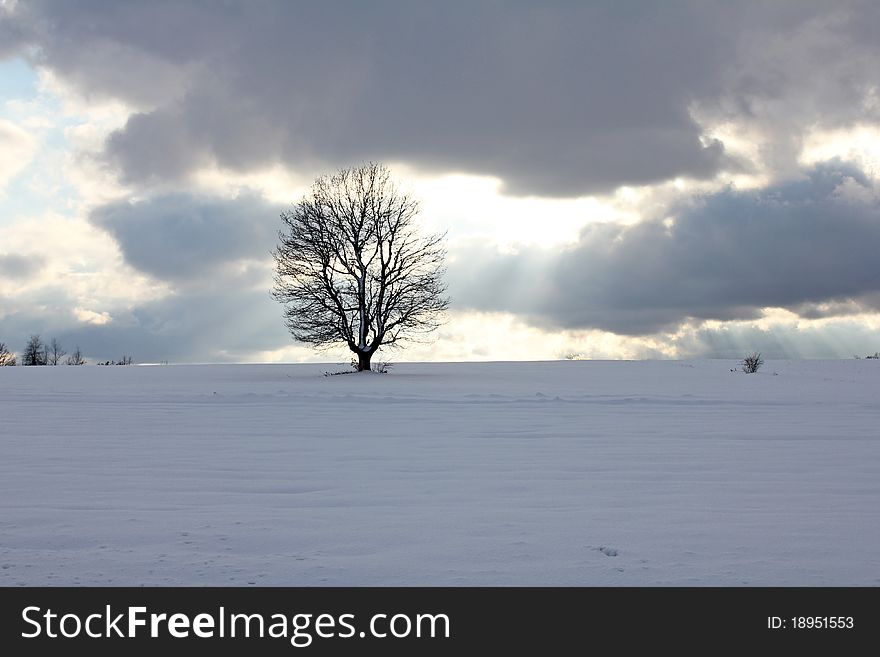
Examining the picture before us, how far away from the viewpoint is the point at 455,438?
11.0 m

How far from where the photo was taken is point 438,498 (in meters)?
6.66

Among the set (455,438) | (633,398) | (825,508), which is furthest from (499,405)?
(825,508)

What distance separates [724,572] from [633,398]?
560 inches

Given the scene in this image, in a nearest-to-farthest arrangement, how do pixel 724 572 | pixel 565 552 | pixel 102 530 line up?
1. pixel 724 572
2. pixel 565 552
3. pixel 102 530

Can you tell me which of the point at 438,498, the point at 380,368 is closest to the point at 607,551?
the point at 438,498

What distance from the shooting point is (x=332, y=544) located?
200 inches

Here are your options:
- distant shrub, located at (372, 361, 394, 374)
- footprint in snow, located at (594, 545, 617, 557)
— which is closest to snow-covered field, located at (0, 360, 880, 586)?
footprint in snow, located at (594, 545, 617, 557)

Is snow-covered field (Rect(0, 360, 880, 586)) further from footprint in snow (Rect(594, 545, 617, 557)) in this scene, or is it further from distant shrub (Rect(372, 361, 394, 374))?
distant shrub (Rect(372, 361, 394, 374))

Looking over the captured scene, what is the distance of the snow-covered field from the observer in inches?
181

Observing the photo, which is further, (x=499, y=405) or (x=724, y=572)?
(x=499, y=405)

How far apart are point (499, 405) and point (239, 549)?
1218 centimetres

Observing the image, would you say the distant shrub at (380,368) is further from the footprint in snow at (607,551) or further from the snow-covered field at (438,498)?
the footprint in snow at (607,551)

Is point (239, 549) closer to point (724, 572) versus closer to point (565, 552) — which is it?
point (565, 552)
